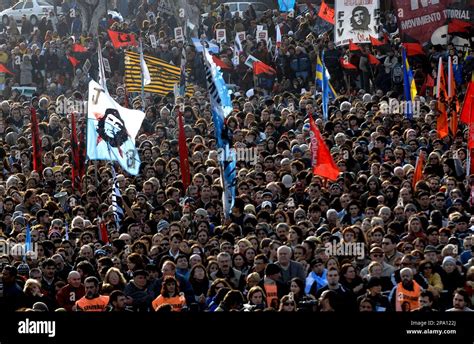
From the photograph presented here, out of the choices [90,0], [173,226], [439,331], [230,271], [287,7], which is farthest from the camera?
[90,0]

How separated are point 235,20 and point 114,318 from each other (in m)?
24.1

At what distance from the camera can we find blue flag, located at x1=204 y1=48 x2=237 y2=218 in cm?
2150

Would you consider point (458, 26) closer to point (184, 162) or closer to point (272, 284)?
point (184, 162)

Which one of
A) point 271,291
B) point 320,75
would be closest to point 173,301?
point 271,291

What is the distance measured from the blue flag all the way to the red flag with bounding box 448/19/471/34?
31.1ft

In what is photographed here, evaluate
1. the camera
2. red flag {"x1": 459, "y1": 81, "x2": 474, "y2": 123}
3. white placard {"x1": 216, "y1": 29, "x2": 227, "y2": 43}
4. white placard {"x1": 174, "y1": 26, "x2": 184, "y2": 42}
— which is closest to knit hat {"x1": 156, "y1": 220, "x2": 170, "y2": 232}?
the camera

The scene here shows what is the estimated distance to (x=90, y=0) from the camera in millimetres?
42531

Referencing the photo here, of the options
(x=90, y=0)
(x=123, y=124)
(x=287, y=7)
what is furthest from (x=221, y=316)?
(x=90, y=0)

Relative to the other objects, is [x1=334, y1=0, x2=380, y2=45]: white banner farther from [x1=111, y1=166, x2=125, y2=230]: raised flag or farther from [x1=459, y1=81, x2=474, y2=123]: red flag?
[x1=111, y1=166, x2=125, y2=230]: raised flag

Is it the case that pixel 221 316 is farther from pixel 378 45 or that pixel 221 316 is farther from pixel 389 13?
pixel 389 13

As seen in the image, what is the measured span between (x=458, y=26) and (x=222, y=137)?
10.8 metres

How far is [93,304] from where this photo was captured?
1741 centimetres

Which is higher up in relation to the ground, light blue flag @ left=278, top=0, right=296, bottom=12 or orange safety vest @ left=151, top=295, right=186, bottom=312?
light blue flag @ left=278, top=0, right=296, bottom=12

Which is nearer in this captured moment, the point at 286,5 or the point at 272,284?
the point at 272,284
